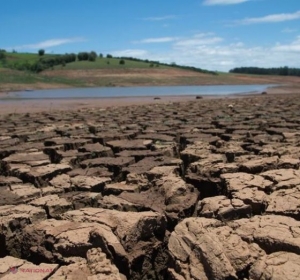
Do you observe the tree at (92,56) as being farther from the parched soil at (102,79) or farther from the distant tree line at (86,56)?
the parched soil at (102,79)

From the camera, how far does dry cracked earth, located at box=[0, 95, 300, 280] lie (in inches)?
83.9

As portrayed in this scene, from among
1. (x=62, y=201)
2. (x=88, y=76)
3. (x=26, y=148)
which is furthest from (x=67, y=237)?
(x=88, y=76)

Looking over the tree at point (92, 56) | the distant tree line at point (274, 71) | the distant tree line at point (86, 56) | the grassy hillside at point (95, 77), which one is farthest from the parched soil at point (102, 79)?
the distant tree line at point (274, 71)

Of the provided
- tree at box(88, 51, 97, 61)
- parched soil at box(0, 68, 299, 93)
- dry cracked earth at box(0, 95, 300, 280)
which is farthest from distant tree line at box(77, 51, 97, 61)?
dry cracked earth at box(0, 95, 300, 280)

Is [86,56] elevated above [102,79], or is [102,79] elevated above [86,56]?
[86,56]

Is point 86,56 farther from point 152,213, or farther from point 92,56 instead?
point 152,213

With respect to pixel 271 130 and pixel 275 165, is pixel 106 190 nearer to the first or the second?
pixel 275 165

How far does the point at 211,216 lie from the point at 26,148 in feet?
10.3

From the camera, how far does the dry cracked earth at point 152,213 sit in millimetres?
2131

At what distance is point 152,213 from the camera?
270 centimetres

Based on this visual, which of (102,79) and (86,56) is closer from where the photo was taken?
(102,79)

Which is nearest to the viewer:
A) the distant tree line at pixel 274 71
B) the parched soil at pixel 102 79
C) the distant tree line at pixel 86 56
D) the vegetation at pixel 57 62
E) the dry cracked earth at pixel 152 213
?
the dry cracked earth at pixel 152 213

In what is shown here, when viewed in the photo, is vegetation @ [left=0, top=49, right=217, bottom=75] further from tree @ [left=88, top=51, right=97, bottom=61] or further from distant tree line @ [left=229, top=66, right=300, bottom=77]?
distant tree line @ [left=229, top=66, right=300, bottom=77]

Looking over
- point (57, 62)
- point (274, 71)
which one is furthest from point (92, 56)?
point (274, 71)
